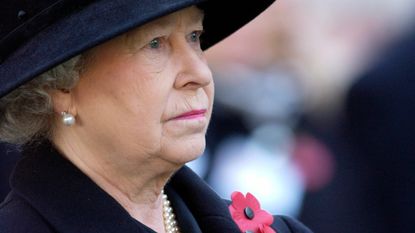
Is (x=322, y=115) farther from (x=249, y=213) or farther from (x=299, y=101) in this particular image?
(x=249, y=213)

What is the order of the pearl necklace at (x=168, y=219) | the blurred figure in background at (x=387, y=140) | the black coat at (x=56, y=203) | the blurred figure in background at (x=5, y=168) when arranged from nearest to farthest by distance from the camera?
the black coat at (x=56, y=203)
the pearl necklace at (x=168, y=219)
the blurred figure in background at (x=5, y=168)
the blurred figure in background at (x=387, y=140)

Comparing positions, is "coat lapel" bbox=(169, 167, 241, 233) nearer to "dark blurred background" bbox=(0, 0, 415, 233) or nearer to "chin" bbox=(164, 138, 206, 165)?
"chin" bbox=(164, 138, 206, 165)

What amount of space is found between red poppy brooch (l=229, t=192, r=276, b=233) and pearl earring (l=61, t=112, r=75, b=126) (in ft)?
1.97

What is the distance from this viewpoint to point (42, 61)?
2.32m

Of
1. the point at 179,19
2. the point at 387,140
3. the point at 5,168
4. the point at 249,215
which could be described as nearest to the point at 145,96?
the point at 179,19

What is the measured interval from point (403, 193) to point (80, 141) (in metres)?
2.07

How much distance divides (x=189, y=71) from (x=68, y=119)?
30 centimetres

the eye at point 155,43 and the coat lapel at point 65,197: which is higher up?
the eye at point 155,43

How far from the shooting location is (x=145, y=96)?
2553mm

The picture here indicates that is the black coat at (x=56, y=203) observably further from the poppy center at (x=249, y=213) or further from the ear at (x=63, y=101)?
the poppy center at (x=249, y=213)

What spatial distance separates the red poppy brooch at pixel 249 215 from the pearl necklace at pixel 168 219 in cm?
18

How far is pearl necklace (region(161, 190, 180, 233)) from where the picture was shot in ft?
9.35

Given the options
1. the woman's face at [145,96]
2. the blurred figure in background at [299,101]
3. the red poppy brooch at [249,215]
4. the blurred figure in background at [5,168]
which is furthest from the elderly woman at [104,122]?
the blurred figure in background at [299,101]

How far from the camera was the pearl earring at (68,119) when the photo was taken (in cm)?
260
